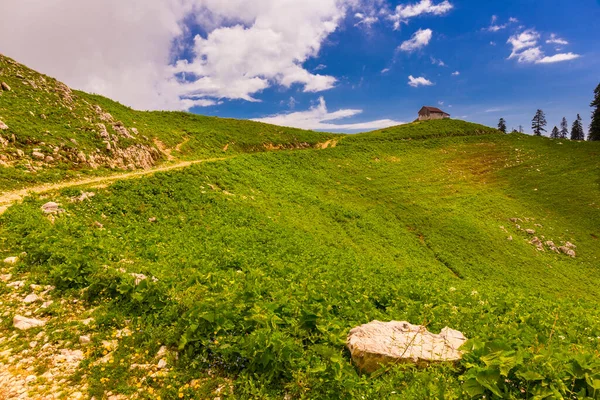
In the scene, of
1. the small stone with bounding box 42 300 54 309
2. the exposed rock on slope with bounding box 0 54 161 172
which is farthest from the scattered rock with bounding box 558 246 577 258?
the exposed rock on slope with bounding box 0 54 161 172

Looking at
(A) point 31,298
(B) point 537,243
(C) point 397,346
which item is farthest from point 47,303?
(B) point 537,243

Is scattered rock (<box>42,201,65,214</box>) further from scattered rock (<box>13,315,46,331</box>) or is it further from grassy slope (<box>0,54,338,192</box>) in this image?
scattered rock (<box>13,315,46,331</box>)

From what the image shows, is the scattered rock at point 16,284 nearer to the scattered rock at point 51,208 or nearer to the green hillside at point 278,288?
the green hillside at point 278,288

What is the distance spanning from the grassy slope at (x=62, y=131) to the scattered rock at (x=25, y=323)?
613 inches

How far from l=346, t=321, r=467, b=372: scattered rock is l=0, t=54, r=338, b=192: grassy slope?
22812 millimetres

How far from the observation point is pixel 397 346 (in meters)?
6.28

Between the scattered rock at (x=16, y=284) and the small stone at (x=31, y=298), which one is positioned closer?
the small stone at (x=31, y=298)

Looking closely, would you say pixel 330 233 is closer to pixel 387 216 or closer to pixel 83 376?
pixel 387 216

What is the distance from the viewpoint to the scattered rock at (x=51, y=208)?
14.4 meters

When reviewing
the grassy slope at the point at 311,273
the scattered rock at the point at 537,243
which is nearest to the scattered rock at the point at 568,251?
the grassy slope at the point at 311,273

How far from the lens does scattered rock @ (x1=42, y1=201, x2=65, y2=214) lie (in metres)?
14.4

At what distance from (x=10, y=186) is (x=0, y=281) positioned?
44.1 feet

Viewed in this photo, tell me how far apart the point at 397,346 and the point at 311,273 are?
774 cm

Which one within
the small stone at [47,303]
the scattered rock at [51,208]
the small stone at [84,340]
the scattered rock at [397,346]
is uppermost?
the scattered rock at [51,208]
